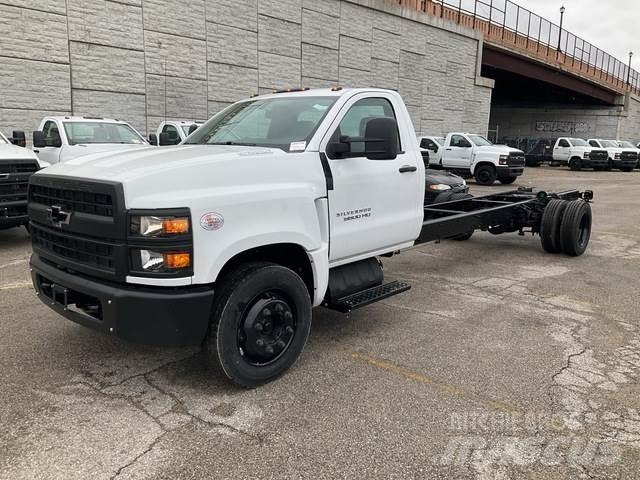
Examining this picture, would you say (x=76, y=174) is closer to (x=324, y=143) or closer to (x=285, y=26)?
(x=324, y=143)

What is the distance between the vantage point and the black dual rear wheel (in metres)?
8.27

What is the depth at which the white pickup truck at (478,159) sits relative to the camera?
20.7 meters

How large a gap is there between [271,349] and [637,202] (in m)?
16.7

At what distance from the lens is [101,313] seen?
339 cm

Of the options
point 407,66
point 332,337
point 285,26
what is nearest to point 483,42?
point 407,66

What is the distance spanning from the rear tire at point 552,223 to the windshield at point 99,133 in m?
8.22

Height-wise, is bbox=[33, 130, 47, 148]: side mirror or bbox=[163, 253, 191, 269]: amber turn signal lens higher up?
bbox=[33, 130, 47, 148]: side mirror

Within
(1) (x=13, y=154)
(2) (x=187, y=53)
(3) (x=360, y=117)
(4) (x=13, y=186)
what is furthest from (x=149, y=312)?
(2) (x=187, y=53)

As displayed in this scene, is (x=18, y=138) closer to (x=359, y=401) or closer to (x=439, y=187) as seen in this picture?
(x=439, y=187)

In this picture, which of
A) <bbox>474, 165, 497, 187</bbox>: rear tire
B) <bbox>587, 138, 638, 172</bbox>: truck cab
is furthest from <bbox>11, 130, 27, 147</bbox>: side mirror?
<bbox>587, 138, 638, 172</bbox>: truck cab

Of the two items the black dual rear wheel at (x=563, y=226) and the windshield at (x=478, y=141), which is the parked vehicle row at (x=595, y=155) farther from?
the black dual rear wheel at (x=563, y=226)

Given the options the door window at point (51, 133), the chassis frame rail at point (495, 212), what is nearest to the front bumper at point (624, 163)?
the chassis frame rail at point (495, 212)

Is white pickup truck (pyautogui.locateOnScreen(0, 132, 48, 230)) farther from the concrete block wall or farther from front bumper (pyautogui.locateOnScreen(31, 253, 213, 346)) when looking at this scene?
the concrete block wall

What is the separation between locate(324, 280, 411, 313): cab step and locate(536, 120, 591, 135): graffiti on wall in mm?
54655
